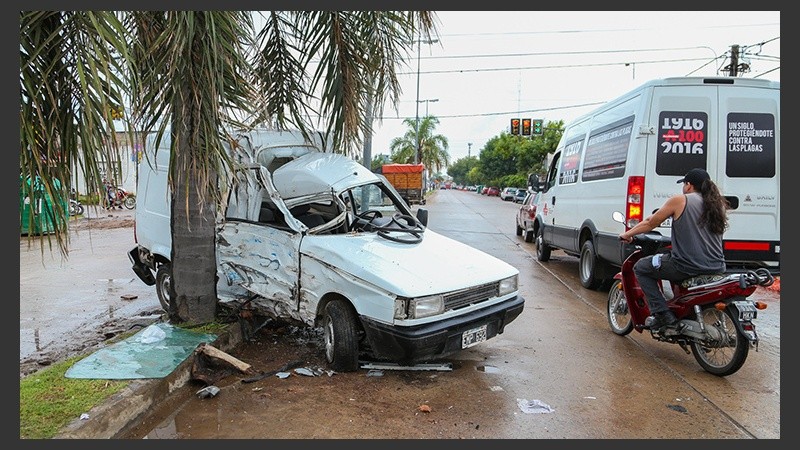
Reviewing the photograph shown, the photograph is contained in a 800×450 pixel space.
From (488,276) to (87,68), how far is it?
3.36m

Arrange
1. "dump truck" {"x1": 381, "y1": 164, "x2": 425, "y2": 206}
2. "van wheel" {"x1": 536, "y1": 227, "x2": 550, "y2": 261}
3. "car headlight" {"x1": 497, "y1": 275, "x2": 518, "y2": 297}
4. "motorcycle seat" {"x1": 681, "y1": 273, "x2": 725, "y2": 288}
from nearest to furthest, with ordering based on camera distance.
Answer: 1. "motorcycle seat" {"x1": 681, "y1": 273, "x2": 725, "y2": 288}
2. "car headlight" {"x1": 497, "y1": 275, "x2": 518, "y2": 297}
3. "van wheel" {"x1": 536, "y1": 227, "x2": 550, "y2": 261}
4. "dump truck" {"x1": 381, "y1": 164, "x2": 425, "y2": 206}

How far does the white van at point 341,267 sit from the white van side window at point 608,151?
2.81 metres

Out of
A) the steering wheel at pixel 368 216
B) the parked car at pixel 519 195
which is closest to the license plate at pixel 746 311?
the steering wheel at pixel 368 216

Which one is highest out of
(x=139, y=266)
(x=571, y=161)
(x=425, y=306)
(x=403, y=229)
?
(x=571, y=161)

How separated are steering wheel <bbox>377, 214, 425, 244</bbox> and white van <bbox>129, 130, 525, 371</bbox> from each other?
0.01 m

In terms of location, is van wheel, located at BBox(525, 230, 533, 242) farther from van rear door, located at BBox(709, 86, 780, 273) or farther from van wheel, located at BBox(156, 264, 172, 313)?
van wheel, located at BBox(156, 264, 172, 313)

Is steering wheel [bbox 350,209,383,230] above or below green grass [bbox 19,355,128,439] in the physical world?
above

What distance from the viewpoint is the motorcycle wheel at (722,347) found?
412 centimetres

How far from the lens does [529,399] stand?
3902 millimetres

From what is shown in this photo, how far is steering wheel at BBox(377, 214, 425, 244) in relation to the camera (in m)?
4.96

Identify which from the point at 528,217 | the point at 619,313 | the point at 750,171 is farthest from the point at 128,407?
the point at 528,217

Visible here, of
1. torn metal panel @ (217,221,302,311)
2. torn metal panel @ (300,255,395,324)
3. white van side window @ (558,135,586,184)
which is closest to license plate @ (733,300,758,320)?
torn metal panel @ (300,255,395,324)

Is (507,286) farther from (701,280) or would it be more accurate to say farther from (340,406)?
(340,406)

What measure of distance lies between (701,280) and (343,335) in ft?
10.3
